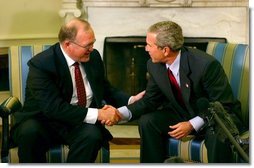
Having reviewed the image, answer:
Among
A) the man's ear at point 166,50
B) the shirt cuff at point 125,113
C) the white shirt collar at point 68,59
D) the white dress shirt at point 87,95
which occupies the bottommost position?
the shirt cuff at point 125,113

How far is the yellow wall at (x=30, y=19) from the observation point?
9.67ft

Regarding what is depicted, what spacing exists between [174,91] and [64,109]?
48 cm

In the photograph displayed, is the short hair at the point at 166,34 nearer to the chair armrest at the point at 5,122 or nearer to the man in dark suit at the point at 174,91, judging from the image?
the man in dark suit at the point at 174,91

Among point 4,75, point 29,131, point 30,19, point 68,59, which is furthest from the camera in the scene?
point 30,19

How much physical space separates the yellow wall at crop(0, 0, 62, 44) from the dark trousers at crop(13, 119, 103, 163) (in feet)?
3.93

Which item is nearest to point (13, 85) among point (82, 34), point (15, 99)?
point (15, 99)

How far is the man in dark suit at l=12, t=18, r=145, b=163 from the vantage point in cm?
183

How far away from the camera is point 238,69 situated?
2.15m

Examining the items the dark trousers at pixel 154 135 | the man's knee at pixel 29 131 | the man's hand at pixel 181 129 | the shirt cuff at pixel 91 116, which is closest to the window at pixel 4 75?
the man's knee at pixel 29 131

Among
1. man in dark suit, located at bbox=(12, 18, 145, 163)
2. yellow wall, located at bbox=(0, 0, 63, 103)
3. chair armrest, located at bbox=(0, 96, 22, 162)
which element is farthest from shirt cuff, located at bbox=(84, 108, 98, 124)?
yellow wall, located at bbox=(0, 0, 63, 103)

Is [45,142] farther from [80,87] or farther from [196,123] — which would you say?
[196,123]

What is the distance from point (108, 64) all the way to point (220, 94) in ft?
4.11

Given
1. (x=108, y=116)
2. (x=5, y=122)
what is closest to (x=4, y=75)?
(x=5, y=122)

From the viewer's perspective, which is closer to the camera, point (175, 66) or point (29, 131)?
point (29, 131)
